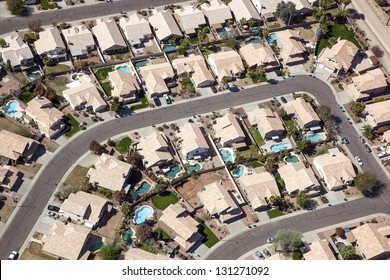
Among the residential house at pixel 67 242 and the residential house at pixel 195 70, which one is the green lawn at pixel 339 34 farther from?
the residential house at pixel 67 242

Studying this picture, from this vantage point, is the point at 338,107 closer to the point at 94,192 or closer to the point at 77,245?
the point at 94,192

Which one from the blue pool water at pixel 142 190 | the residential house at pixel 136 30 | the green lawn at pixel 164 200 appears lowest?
the green lawn at pixel 164 200

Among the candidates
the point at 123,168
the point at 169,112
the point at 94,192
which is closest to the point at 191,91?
the point at 169,112

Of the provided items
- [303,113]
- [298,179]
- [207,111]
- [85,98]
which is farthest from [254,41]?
[85,98]

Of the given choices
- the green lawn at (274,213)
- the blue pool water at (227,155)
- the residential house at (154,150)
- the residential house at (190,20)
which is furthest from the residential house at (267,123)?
the residential house at (190,20)

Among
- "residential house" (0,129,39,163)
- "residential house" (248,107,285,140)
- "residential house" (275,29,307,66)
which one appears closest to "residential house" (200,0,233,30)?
"residential house" (275,29,307,66)
